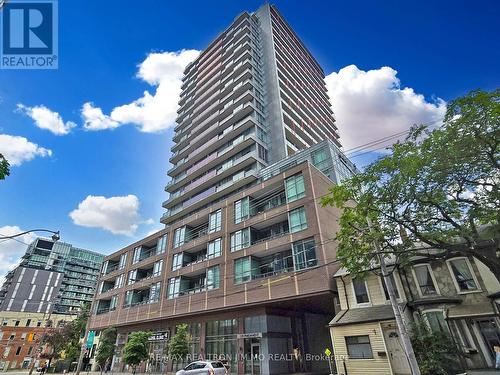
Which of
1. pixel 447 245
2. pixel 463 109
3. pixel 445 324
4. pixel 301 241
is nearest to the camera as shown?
pixel 463 109

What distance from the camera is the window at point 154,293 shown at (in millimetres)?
36291

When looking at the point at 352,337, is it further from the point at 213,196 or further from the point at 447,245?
the point at 213,196

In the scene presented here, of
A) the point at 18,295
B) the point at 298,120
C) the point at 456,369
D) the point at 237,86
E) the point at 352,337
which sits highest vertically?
the point at 237,86

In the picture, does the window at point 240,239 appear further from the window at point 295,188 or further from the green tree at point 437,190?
the green tree at point 437,190

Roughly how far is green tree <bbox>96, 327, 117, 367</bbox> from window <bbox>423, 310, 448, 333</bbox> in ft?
128

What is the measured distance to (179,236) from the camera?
38844mm

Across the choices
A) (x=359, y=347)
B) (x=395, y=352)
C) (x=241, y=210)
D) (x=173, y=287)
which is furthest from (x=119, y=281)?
(x=395, y=352)

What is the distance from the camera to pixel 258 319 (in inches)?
1040

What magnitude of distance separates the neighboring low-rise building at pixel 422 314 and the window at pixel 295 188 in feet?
32.4

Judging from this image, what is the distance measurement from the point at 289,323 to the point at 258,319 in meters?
3.64

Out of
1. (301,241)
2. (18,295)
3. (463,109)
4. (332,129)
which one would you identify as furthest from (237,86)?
(18,295)

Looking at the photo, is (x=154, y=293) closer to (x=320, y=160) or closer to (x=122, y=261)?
(x=122, y=261)

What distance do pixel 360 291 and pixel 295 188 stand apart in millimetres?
11199

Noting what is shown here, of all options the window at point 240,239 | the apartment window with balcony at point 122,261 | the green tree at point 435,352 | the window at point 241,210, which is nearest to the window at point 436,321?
the green tree at point 435,352
